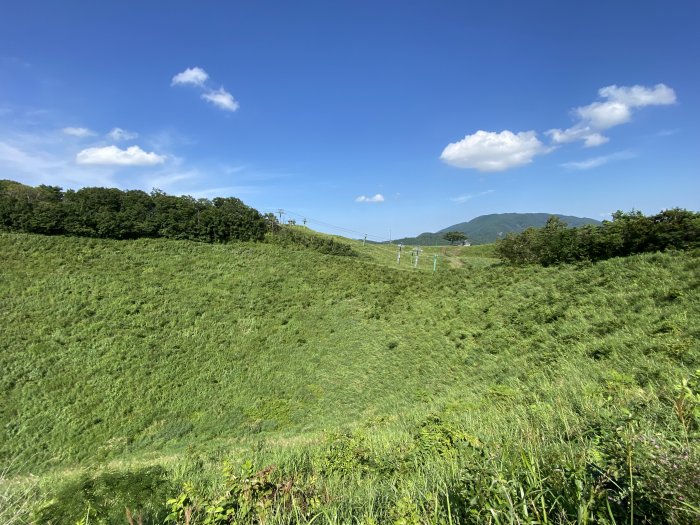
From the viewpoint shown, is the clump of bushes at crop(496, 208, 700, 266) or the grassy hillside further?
the clump of bushes at crop(496, 208, 700, 266)

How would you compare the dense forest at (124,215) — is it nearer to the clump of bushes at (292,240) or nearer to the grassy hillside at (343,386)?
the clump of bushes at (292,240)

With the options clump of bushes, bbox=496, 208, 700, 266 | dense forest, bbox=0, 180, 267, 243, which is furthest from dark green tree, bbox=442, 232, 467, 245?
clump of bushes, bbox=496, 208, 700, 266

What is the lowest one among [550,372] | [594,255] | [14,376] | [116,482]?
[14,376]

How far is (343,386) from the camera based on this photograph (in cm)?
1184

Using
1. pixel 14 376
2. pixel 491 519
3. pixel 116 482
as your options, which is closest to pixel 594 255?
pixel 491 519

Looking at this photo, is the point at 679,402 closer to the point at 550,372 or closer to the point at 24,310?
the point at 550,372

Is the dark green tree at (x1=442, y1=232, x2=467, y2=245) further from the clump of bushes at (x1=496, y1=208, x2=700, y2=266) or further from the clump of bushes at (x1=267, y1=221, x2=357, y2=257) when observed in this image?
the clump of bushes at (x1=496, y1=208, x2=700, y2=266)

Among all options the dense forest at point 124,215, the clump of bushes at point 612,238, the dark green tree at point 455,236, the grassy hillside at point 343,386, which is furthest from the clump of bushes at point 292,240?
the dark green tree at point 455,236

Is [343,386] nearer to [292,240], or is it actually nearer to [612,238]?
[612,238]

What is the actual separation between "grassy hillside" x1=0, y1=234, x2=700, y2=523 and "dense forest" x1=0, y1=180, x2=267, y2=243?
1497 millimetres

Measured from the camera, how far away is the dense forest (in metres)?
19.7

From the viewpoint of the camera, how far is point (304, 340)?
1490 cm

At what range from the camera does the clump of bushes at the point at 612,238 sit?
36.4ft

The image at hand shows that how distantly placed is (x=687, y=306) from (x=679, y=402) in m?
7.87
